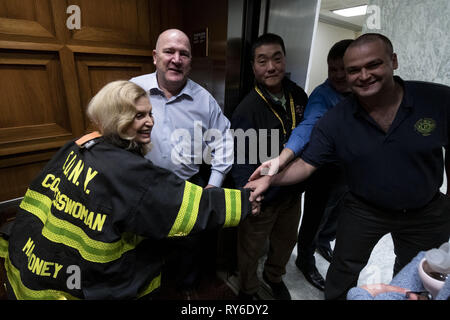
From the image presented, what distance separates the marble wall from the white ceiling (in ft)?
7.52

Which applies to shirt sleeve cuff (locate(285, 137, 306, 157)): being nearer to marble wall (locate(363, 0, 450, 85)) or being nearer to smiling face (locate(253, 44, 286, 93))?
smiling face (locate(253, 44, 286, 93))

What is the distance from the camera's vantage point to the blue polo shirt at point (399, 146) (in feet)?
3.63

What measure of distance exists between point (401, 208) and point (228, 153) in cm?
99

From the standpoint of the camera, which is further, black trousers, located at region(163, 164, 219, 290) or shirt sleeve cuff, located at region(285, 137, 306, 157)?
black trousers, located at region(163, 164, 219, 290)

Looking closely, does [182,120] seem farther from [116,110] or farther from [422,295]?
[422,295]

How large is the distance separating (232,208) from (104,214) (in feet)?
1.71

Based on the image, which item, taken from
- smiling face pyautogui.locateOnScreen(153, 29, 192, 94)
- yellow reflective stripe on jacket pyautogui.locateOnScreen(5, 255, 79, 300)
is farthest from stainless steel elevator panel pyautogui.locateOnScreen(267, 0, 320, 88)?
yellow reflective stripe on jacket pyautogui.locateOnScreen(5, 255, 79, 300)

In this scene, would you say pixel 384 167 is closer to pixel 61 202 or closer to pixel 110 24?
pixel 61 202

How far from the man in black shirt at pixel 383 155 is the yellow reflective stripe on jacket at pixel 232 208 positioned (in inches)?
10.2

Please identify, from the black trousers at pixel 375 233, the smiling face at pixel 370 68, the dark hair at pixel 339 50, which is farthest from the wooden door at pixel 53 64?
the black trousers at pixel 375 233

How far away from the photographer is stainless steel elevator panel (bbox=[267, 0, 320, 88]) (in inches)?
64.3

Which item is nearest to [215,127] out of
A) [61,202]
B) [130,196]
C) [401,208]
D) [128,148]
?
A: [128,148]
